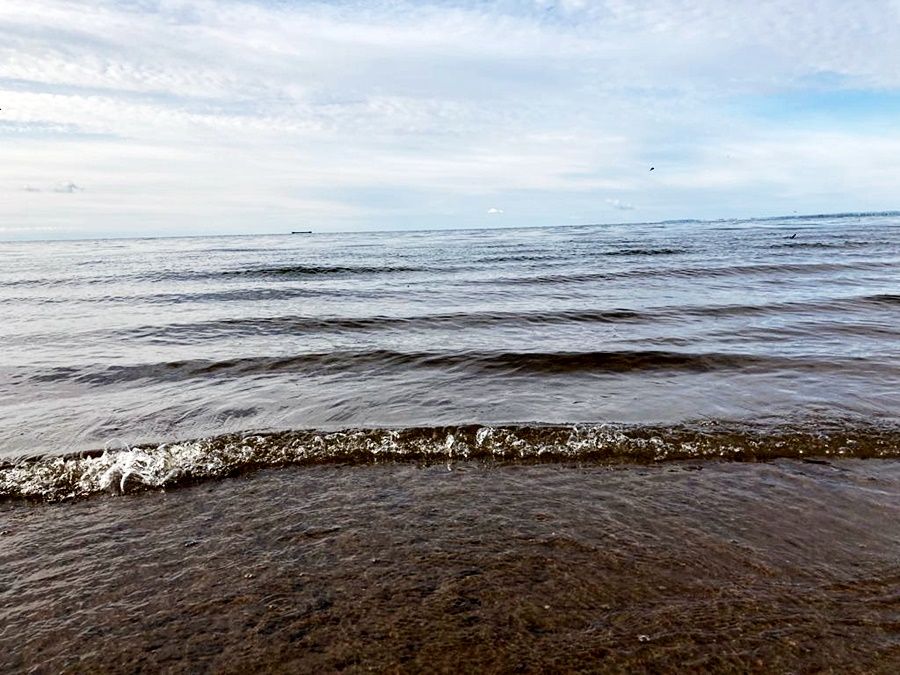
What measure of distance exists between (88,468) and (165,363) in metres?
5.75

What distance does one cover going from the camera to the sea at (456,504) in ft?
11.1

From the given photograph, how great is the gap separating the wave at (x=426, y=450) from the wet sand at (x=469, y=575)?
39 centimetres

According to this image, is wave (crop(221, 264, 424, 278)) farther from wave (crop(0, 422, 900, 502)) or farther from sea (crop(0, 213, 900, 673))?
wave (crop(0, 422, 900, 502))

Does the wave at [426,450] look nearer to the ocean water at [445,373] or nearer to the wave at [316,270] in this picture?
the ocean water at [445,373]

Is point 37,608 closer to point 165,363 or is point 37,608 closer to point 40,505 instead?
point 40,505

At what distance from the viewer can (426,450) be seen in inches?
260

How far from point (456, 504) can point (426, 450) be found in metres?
1.50

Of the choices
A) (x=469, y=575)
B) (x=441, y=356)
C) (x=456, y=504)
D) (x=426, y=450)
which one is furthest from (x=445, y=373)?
(x=469, y=575)

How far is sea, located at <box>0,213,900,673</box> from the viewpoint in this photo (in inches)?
134

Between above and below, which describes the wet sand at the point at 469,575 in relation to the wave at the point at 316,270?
below

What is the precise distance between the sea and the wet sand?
22mm

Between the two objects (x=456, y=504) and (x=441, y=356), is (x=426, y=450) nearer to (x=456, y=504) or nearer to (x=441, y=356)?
(x=456, y=504)

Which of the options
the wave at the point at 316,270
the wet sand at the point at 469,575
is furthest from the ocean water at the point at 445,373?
the wave at the point at 316,270

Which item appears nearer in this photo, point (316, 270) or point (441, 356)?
point (441, 356)
